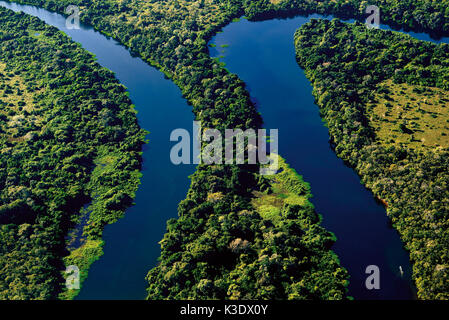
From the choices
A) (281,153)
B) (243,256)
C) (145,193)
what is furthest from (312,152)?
(145,193)

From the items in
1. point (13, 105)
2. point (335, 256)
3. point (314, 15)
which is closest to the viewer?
point (335, 256)

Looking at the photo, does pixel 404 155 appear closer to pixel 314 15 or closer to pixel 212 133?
pixel 212 133

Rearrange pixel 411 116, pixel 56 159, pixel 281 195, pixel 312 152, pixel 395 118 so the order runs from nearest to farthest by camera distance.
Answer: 1. pixel 281 195
2. pixel 56 159
3. pixel 312 152
4. pixel 395 118
5. pixel 411 116

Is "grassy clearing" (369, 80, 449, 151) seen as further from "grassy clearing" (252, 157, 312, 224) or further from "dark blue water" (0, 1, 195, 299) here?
"dark blue water" (0, 1, 195, 299)

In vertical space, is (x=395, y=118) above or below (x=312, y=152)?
above

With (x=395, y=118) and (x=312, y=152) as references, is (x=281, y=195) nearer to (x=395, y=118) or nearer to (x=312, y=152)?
(x=312, y=152)

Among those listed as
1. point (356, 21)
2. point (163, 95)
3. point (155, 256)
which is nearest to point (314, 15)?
point (356, 21)

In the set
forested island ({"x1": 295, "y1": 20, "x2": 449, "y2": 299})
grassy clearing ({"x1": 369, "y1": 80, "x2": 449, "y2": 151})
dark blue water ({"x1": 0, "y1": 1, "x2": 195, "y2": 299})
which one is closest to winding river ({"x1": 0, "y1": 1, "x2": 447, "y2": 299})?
dark blue water ({"x1": 0, "y1": 1, "x2": 195, "y2": 299})
